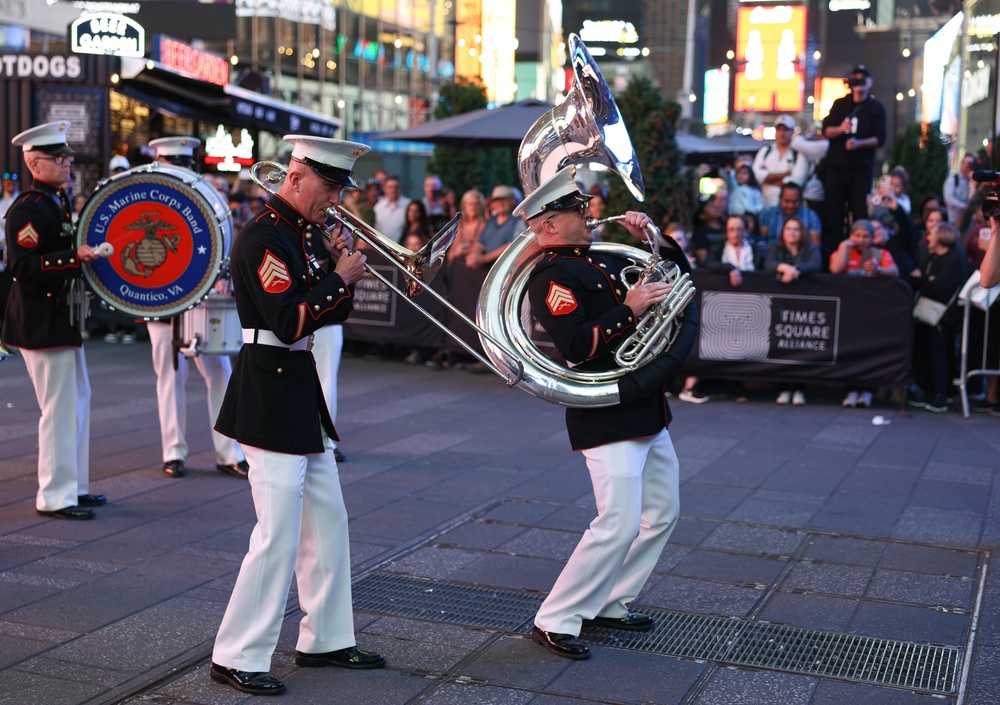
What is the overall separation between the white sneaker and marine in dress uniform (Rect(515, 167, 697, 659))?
21.9 feet

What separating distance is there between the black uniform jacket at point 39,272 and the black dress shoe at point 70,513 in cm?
90

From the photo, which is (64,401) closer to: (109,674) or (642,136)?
(109,674)

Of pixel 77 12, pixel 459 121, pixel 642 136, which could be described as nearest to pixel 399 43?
pixel 77 12

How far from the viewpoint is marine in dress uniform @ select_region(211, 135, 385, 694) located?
4.42 meters

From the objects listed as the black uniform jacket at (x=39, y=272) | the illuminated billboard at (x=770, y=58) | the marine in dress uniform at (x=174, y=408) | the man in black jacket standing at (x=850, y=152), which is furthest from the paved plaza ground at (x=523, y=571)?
the illuminated billboard at (x=770, y=58)

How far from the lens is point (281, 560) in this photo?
176 inches

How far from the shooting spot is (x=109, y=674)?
4.54 meters

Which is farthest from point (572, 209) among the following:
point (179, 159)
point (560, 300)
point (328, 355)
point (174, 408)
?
point (174, 408)

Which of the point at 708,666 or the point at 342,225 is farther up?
the point at 342,225

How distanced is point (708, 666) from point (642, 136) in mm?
9128

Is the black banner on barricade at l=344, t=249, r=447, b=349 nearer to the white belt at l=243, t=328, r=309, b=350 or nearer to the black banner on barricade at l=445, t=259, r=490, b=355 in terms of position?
the black banner on barricade at l=445, t=259, r=490, b=355

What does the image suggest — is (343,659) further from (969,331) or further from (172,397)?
(969,331)

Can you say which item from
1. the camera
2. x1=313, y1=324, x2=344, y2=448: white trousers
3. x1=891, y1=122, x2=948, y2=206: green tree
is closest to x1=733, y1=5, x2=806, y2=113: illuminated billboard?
x1=891, y1=122, x2=948, y2=206: green tree

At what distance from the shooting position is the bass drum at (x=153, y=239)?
269 inches
